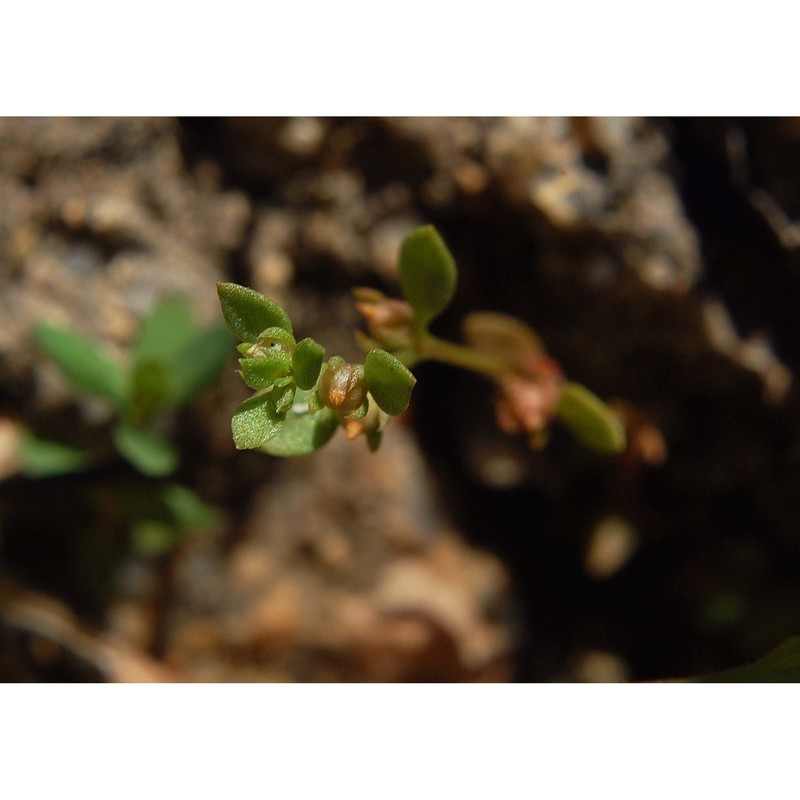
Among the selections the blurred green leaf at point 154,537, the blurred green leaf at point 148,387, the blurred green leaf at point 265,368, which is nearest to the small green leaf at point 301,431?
the blurred green leaf at point 265,368

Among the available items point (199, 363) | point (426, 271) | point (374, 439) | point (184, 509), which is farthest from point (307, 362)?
point (184, 509)

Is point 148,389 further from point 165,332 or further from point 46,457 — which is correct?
point 46,457

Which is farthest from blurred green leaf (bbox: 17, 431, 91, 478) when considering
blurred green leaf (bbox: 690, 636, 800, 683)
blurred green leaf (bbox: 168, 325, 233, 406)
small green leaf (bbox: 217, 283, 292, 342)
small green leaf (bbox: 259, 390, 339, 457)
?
blurred green leaf (bbox: 690, 636, 800, 683)

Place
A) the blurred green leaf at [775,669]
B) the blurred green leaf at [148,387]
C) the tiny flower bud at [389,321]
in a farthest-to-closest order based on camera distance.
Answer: the blurred green leaf at [148,387]
the tiny flower bud at [389,321]
the blurred green leaf at [775,669]

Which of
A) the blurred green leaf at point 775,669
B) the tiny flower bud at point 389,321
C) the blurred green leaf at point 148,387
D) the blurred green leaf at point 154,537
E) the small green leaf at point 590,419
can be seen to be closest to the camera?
the blurred green leaf at point 775,669

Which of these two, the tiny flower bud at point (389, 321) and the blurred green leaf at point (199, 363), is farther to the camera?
the blurred green leaf at point (199, 363)

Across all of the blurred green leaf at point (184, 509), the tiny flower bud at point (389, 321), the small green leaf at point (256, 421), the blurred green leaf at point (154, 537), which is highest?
the tiny flower bud at point (389, 321)

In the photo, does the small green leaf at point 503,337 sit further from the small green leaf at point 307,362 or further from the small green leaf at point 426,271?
the small green leaf at point 307,362

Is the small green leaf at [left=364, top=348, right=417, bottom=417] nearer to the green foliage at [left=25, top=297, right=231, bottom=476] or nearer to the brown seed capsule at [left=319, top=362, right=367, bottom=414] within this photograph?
the brown seed capsule at [left=319, top=362, right=367, bottom=414]
